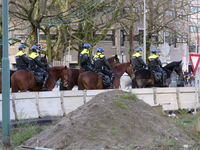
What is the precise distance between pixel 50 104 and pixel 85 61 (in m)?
3.33

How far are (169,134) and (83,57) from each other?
744cm

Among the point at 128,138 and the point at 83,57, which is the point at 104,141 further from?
the point at 83,57

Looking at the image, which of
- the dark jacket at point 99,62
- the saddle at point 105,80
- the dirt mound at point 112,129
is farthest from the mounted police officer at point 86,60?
the dirt mound at point 112,129

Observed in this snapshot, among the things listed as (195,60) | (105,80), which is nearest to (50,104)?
(105,80)

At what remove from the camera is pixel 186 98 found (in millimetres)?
12875

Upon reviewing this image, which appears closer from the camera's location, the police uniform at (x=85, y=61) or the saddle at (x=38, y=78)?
the saddle at (x=38, y=78)

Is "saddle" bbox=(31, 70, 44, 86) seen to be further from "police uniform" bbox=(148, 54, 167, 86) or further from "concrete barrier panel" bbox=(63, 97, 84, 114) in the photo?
"police uniform" bbox=(148, 54, 167, 86)

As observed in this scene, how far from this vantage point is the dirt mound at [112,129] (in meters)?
6.07

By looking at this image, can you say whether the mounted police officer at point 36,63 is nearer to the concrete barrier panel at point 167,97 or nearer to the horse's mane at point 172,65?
the concrete barrier panel at point 167,97

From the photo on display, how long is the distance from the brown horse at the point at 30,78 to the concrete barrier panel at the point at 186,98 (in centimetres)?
506

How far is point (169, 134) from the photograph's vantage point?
21.6ft

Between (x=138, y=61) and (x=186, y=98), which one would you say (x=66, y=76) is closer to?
(x=138, y=61)

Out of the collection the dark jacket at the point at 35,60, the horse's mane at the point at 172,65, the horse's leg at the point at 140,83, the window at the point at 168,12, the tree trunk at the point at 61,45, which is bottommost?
the horse's leg at the point at 140,83

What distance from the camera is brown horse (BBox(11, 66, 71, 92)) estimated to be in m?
12.4
